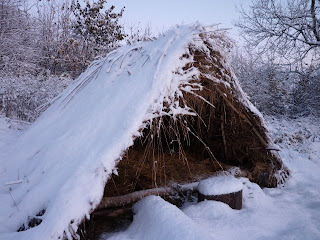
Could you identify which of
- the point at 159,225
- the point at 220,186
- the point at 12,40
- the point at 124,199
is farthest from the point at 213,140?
the point at 12,40

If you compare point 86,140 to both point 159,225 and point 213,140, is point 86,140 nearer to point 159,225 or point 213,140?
point 159,225

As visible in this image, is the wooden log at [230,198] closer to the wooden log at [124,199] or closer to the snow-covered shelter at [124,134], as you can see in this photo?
the snow-covered shelter at [124,134]

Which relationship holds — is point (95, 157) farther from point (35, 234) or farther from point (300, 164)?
point (300, 164)

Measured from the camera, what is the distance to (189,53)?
8.04ft

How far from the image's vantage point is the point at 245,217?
2439 millimetres

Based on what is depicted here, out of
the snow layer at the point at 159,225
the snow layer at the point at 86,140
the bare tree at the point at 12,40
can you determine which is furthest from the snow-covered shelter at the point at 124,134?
the bare tree at the point at 12,40

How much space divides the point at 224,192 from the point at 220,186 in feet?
0.22

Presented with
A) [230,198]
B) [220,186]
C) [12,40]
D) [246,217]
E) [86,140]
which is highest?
[12,40]

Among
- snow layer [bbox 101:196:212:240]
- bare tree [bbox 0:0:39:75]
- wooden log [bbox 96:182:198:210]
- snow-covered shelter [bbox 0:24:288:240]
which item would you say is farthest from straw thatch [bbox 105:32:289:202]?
bare tree [bbox 0:0:39:75]

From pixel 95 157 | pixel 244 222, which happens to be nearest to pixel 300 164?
pixel 244 222

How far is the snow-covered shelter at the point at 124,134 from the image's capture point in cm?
175

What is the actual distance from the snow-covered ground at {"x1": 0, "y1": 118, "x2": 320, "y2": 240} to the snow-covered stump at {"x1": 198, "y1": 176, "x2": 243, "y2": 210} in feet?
0.21

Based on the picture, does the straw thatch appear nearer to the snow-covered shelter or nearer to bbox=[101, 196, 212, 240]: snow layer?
the snow-covered shelter

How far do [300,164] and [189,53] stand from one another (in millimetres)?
3283
